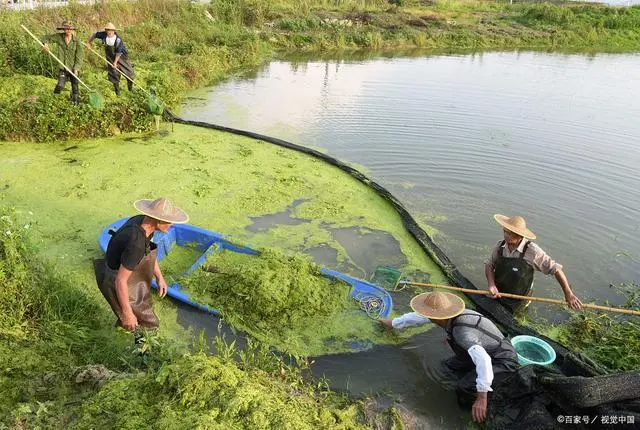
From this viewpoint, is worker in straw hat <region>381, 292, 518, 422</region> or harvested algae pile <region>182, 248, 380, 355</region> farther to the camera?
harvested algae pile <region>182, 248, 380, 355</region>

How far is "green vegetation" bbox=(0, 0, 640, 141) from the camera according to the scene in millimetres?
8289

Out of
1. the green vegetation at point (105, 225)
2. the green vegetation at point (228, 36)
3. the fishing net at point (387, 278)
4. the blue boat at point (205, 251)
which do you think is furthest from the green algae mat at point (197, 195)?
the green vegetation at point (228, 36)

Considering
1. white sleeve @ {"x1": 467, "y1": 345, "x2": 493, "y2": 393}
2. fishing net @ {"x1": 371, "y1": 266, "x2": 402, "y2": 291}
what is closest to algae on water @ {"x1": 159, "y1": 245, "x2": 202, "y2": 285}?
fishing net @ {"x1": 371, "y1": 266, "x2": 402, "y2": 291}

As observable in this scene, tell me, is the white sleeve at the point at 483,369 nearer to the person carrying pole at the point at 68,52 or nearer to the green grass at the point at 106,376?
the green grass at the point at 106,376

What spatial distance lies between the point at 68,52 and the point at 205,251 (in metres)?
5.02

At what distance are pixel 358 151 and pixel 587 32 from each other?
947 inches

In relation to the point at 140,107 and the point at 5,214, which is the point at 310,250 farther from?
the point at 140,107

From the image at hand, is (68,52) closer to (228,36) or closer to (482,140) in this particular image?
(482,140)

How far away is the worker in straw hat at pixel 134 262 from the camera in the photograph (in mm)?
3322

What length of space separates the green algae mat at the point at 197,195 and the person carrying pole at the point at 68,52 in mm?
962

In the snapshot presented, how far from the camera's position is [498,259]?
14.8 feet

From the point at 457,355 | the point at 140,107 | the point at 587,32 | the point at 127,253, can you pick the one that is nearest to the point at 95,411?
the point at 127,253

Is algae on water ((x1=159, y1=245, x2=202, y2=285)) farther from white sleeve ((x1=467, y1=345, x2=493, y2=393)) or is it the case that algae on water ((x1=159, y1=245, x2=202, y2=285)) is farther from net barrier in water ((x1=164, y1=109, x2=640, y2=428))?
net barrier in water ((x1=164, y1=109, x2=640, y2=428))

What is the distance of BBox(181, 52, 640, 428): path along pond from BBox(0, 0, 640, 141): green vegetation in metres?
1.69
